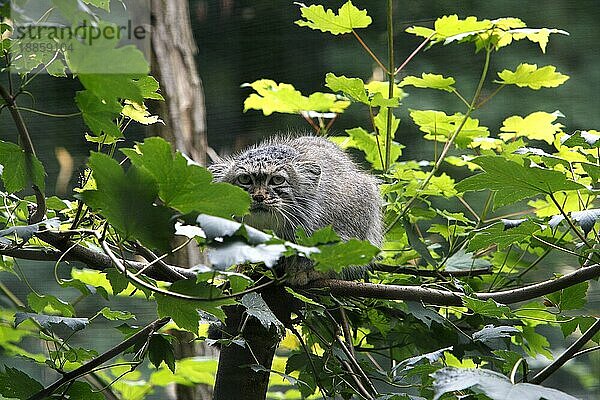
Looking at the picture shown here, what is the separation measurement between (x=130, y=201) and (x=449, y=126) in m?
0.81

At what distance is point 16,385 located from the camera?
79cm

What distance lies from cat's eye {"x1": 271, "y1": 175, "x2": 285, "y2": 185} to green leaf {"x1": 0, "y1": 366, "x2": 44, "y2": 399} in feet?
1.88

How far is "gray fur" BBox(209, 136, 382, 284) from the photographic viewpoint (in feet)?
4.08

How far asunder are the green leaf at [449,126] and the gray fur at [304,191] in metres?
0.15

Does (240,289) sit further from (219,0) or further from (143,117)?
(219,0)

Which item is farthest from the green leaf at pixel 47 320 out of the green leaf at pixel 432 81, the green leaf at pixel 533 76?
the green leaf at pixel 533 76

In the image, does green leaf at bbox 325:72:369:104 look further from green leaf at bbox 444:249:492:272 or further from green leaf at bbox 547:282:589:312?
green leaf at bbox 547:282:589:312

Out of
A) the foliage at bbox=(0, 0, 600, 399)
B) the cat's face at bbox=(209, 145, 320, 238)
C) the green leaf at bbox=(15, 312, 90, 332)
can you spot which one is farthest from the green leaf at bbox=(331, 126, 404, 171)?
the green leaf at bbox=(15, 312, 90, 332)

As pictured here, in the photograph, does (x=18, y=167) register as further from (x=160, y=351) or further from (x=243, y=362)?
(x=243, y=362)

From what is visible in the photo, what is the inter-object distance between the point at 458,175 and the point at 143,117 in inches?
48.3

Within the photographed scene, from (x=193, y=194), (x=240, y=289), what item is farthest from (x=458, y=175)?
(x=193, y=194)

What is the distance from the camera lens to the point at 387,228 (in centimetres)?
129

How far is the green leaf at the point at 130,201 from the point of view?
559 millimetres

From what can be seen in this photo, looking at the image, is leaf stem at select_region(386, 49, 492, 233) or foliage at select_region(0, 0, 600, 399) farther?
leaf stem at select_region(386, 49, 492, 233)
